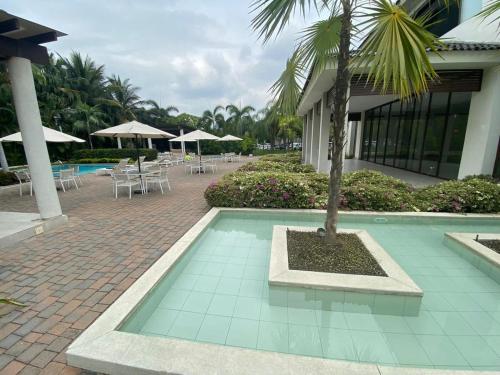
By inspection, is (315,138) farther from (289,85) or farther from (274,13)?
(274,13)

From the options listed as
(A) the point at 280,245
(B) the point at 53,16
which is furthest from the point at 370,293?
(B) the point at 53,16

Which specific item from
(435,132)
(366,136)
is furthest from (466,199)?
(366,136)

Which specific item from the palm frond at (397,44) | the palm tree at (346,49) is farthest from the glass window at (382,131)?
the palm frond at (397,44)

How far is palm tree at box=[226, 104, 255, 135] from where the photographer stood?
2975 centimetres

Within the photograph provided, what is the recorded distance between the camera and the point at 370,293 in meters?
2.75

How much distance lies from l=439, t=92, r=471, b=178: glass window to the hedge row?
3.60 meters

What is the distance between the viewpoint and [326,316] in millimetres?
2613

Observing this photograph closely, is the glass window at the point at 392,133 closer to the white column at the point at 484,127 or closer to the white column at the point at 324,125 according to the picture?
the white column at the point at 484,127

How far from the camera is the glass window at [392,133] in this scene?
41.7 feet

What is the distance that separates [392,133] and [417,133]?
2525 millimetres

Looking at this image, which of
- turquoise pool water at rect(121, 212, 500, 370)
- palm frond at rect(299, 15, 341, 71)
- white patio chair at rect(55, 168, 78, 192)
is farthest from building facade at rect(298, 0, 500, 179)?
white patio chair at rect(55, 168, 78, 192)

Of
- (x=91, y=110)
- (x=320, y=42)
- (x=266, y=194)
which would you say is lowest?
(x=266, y=194)

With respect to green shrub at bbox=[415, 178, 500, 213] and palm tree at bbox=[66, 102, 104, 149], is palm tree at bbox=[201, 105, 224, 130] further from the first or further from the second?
green shrub at bbox=[415, 178, 500, 213]

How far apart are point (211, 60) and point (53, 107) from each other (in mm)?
13539
